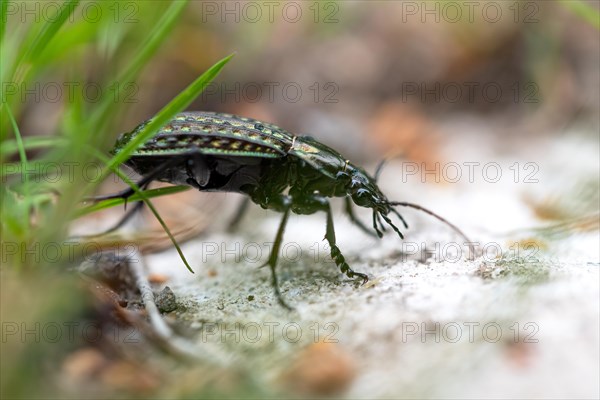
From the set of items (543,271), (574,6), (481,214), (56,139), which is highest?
(574,6)

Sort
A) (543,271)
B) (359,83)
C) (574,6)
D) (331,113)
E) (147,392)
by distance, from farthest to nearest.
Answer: (359,83), (331,113), (574,6), (543,271), (147,392)

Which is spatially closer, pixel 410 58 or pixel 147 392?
pixel 147 392

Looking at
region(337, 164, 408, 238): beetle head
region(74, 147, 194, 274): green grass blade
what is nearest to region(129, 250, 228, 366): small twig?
region(74, 147, 194, 274): green grass blade

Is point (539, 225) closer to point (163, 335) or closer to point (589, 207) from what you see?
point (589, 207)

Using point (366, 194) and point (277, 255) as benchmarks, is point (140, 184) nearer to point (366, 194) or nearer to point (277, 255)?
point (277, 255)

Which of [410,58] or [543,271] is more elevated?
[410,58]

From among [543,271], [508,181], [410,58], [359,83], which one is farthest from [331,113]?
[543,271]

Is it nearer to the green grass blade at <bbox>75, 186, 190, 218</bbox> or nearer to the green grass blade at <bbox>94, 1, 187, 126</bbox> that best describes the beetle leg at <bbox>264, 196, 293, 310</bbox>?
the green grass blade at <bbox>75, 186, 190, 218</bbox>
